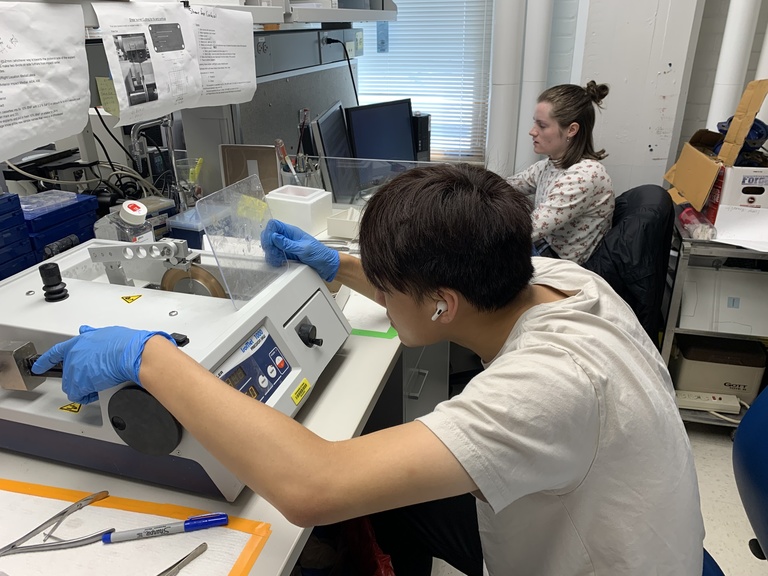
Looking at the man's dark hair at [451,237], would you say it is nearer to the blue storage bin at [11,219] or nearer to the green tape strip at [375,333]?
the green tape strip at [375,333]

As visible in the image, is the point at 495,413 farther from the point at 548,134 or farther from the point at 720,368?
the point at 720,368

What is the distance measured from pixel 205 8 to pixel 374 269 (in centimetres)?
82

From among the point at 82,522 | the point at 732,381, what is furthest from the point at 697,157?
the point at 82,522

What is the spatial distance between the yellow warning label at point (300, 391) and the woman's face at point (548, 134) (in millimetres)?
1624

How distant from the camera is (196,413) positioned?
2.43 ft

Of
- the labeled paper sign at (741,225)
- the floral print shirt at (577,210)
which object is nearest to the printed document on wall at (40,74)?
the floral print shirt at (577,210)

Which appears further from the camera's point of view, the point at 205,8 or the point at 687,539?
the point at 205,8

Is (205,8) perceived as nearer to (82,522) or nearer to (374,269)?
(374,269)

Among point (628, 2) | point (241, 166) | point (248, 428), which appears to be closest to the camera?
point (248, 428)

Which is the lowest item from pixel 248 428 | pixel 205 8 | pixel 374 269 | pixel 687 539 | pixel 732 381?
pixel 732 381

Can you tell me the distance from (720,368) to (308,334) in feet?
6.06

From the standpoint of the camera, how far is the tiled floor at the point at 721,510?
1.68 m

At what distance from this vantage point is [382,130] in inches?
95.0

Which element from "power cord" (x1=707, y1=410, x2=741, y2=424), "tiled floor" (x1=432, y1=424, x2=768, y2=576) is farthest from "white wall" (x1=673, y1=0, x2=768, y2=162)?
"tiled floor" (x1=432, y1=424, x2=768, y2=576)
